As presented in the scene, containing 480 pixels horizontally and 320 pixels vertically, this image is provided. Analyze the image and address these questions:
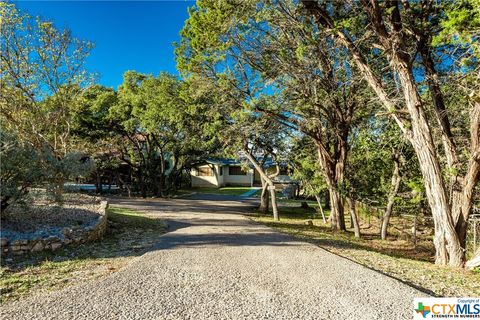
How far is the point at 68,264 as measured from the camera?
5.47 m

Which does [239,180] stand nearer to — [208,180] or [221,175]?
[221,175]

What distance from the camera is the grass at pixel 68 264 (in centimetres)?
443

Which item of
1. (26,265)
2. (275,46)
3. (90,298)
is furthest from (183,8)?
(90,298)

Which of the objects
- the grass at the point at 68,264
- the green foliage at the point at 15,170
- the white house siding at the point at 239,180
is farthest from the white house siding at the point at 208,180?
the green foliage at the point at 15,170

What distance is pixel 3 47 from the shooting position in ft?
38.9

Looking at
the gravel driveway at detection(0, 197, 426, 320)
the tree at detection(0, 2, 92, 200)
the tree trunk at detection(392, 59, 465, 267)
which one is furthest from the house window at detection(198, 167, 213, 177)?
the tree trunk at detection(392, 59, 465, 267)

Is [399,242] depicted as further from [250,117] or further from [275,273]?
[275,273]

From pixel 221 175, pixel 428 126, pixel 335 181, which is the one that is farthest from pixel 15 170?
pixel 221 175

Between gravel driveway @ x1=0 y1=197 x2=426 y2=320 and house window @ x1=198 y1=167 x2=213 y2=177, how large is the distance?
27.9 m

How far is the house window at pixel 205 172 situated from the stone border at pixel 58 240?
86.1ft

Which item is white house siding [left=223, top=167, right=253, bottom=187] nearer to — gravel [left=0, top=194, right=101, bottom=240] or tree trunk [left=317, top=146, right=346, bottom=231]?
tree trunk [left=317, top=146, right=346, bottom=231]

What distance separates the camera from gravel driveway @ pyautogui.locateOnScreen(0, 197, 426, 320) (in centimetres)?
358

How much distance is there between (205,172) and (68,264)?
29017mm

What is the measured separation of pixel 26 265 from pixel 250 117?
8434mm
